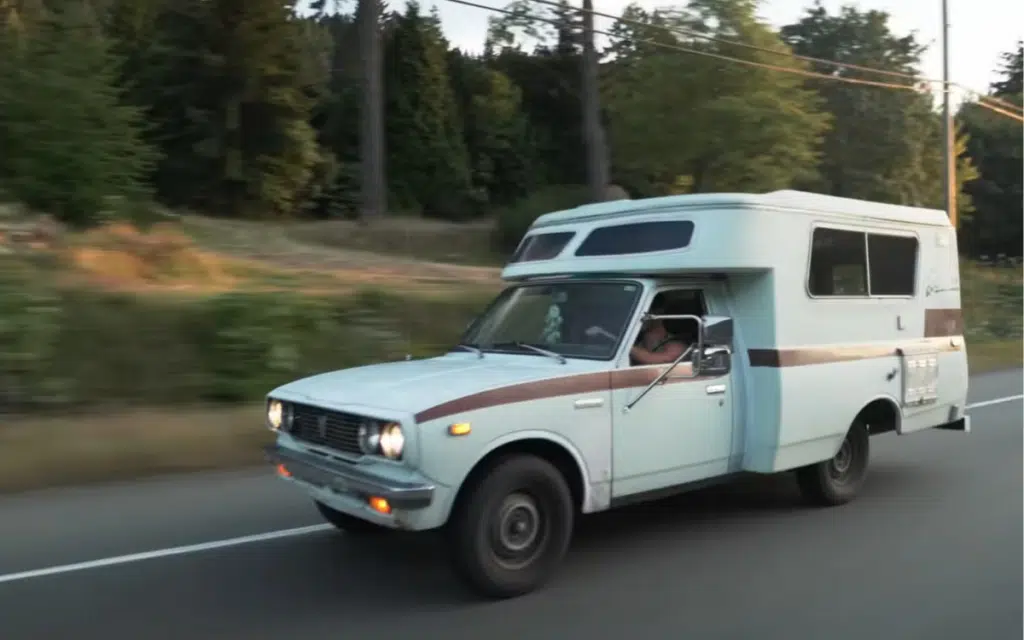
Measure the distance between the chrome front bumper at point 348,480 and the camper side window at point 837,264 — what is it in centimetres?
338

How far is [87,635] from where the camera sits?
4824 millimetres

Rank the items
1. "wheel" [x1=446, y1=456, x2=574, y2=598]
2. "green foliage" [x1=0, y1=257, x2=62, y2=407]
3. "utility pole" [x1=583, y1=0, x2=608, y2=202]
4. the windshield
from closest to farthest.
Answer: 1. "wheel" [x1=446, y1=456, x2=574, y2=598]
2. the windshield
3. "green foliage" [x1=0, y1=257, x2=62, y2=407]
4. "utility pole" [x1=583, y1=0, x2=608, y2=202]

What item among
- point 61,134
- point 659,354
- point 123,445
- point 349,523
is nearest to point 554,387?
point 659,354

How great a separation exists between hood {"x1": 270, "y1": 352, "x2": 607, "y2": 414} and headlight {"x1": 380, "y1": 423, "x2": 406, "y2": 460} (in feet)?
0.35

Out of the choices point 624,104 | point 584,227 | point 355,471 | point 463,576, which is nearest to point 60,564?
point 355,471

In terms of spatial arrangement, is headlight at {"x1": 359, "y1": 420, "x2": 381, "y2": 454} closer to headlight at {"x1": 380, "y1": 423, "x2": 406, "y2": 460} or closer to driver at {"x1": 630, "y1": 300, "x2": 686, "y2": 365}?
headlight at {"x1": 380, "y1": 423, "x2": 406, "y2": 460}

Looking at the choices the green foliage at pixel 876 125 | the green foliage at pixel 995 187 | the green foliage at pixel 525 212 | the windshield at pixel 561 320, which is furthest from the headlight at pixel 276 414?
the green foliage at pixel 995 187

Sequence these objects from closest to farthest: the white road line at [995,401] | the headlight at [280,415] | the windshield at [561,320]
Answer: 1. the headlight at [280,415]
2. the windshield at [561,320]
3. the white road line at [995,401]

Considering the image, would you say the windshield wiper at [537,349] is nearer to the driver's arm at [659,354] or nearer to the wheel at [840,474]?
the driver's arm at [659,354]

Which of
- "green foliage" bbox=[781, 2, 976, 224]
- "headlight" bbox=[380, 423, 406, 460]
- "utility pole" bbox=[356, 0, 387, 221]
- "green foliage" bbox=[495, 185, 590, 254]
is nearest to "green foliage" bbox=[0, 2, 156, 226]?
"headlight" bbox=[380, 423, 406, 460]

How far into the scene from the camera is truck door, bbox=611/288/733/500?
579cm

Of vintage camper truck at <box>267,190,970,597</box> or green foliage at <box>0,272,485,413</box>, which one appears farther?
green foliage at <box>0,272,485,413</box>

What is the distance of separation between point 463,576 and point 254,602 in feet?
3.79

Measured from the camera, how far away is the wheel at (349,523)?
6508 mm
